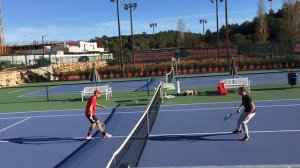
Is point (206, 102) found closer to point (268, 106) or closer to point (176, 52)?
point (268, 106)

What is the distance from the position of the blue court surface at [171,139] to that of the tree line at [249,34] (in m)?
40.4

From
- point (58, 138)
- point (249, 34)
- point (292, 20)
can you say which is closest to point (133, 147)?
point (58, 138)

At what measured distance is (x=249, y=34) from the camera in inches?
3728

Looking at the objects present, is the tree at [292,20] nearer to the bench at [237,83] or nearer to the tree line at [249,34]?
the tree line at [249,34]

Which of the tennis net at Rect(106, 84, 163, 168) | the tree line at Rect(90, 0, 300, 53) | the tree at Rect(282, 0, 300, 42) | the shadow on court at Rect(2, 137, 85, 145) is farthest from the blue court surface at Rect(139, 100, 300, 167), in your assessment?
the tree at Rect(282, 0, 300, 42)

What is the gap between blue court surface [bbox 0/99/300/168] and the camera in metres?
9.19

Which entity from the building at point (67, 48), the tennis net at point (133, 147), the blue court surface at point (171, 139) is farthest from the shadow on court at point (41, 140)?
the building at point (67, 48)

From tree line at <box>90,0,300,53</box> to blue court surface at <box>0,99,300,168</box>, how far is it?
1591 inches

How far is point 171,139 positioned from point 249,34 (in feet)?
288

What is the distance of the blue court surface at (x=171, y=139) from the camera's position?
30.1 feet

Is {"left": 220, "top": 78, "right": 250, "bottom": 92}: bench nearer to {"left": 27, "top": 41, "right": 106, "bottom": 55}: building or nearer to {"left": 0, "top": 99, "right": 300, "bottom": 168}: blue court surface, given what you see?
{"left": 0, "top": 99, "right": 300, "bottom": 168}: blue court surface

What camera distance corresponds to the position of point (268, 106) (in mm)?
15875

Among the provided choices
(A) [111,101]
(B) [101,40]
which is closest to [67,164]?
(A) [111,101]

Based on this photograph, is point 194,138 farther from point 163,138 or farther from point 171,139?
point 163,138
